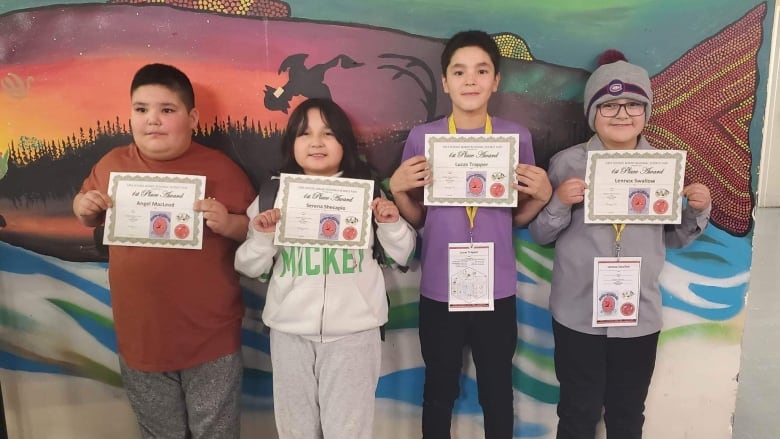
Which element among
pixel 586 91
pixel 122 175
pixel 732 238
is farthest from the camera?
pixel 732 238

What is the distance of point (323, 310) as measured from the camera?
1.73m

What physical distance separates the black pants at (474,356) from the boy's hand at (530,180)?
1.26 feet

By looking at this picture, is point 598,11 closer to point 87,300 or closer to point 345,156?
point 345,156

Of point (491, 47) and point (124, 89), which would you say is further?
point (124, 89)

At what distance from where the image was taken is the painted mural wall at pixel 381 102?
2.01 m

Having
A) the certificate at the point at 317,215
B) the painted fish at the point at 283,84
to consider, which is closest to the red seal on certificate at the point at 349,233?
the certificate at the point at 317,215

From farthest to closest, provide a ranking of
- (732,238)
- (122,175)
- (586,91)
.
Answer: (732,238)
(586,91)
(122,175)

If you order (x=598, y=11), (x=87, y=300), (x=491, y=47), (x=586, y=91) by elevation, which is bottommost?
(x=87, y=300)

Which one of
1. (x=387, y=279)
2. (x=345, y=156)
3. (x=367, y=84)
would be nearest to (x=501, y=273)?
(x=387, y=279)

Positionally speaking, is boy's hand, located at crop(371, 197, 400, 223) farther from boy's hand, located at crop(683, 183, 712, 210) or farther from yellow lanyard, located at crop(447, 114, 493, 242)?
boy's hand, located at crop(683, 183, 712, 210)

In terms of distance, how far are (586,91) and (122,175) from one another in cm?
160

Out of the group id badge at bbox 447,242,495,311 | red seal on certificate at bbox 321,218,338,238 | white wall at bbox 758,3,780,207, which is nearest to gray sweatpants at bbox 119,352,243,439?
red seal on certificate at bbox 321,218,338,238

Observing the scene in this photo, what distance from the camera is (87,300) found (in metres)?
2.19

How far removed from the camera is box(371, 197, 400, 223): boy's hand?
1730 mm
